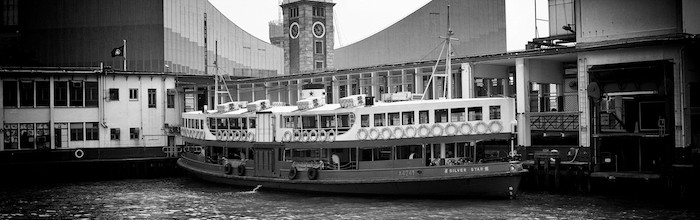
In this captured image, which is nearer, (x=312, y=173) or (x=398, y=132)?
(x=398, y=132)

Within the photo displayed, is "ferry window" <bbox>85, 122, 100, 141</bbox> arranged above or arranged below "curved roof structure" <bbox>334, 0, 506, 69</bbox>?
below

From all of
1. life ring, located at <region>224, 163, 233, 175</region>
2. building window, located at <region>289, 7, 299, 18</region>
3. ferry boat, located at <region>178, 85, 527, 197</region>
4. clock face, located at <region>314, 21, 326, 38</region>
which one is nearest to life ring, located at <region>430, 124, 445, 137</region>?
ferry boat, located at <region>178, 85, 527, 197</region>

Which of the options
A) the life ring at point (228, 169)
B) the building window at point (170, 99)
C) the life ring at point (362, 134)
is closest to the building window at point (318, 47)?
the building window at point (170, 99)

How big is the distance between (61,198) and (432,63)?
68.5 ft

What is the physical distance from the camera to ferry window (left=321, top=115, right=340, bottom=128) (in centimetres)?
3969

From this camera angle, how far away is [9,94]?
51.8 meters

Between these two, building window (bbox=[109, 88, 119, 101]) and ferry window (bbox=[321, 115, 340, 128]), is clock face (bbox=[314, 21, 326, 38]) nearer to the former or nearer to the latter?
building window (bbox=[109, 88, 119, 101])

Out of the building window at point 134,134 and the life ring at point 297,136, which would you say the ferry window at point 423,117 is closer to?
the life ring at point 297,136

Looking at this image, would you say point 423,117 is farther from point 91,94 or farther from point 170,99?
point 91,94

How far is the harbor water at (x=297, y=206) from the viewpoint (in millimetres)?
31453

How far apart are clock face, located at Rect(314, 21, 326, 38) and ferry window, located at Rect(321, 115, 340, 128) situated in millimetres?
71745

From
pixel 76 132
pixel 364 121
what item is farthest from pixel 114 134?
pixel 364 121

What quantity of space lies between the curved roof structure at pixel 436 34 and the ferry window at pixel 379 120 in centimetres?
3005

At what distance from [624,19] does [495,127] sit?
9986 mm
